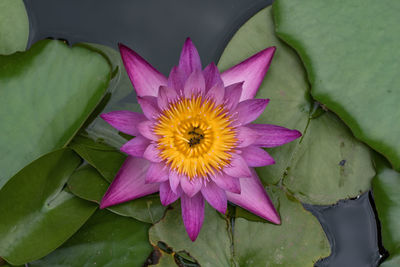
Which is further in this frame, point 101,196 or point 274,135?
point 101,196

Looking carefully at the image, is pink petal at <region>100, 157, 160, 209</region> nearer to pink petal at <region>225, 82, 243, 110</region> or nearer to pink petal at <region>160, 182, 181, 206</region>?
pink petal at <region>160, 182, 181, 206</region>

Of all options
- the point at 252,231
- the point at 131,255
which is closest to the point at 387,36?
the point at 252,231

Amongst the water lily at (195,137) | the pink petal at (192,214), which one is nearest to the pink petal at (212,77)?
the water lily at (195,137)

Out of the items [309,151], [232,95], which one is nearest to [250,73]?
[232,95]

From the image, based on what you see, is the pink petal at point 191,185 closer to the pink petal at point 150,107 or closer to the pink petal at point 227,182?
the pink petal at point 227,182

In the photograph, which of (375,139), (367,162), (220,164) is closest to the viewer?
(220,164)

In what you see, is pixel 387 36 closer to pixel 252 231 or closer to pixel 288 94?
pixel 288 94

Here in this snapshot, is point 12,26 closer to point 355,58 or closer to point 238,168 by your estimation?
point 238,168
